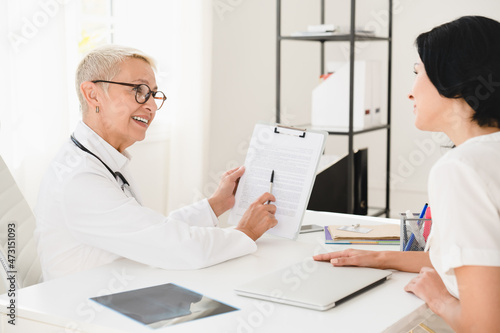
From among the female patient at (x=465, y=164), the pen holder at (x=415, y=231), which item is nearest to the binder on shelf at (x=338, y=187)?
the pen holder at (x=415, y=231)

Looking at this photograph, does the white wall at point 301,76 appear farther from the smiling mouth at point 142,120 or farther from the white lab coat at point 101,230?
the white lab coat at point 101,230

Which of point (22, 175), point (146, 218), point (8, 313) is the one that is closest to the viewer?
point (8, 313)

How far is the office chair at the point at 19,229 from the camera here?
181cm

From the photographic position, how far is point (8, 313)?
133 centimetres

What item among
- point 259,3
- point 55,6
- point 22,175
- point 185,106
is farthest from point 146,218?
point 259,3

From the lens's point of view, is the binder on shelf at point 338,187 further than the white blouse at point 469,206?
Yes

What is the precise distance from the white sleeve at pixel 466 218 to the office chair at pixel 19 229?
3.95 feet

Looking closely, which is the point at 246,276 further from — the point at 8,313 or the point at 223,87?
the point at 223,87

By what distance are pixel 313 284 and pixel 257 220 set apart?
0.44 metres

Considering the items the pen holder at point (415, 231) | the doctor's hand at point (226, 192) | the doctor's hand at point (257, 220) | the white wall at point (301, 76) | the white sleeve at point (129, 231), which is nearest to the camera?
the white sleeve at point (129, 231)

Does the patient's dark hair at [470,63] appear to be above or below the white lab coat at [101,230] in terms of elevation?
above

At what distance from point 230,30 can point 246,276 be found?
115 inches

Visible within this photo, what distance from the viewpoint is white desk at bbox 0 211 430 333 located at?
1.20 m

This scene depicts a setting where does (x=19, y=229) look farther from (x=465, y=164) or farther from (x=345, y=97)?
(x=345, y=97)
